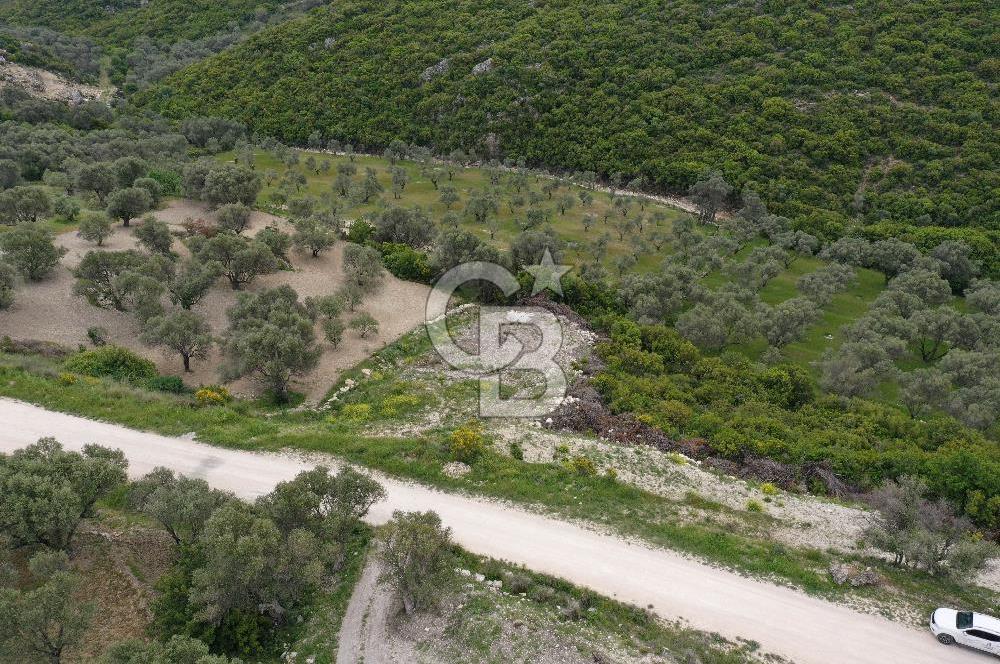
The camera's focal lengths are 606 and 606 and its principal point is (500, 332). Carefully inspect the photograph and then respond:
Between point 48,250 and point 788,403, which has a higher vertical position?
point 48,250

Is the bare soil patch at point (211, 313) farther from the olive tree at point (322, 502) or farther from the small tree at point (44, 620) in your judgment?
the small tree at point (44, 620)

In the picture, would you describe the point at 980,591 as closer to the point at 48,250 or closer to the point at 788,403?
the point at 788,403

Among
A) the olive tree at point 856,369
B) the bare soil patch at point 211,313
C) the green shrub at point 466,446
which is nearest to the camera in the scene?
the green shrub at point 466,446

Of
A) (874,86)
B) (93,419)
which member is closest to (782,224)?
(874,86)

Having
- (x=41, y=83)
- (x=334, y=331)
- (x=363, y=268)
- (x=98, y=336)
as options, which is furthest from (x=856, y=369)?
(x=41, y=83)

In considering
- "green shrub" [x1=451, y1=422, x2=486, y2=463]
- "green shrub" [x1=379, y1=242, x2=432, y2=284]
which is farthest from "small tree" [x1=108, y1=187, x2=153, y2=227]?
"green shrub" [x1=451, y1=422, x2=486, y2=463]

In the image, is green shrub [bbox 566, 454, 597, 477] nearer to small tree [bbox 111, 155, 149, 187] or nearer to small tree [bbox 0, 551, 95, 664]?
small tree [bbox 0, 551, 95, 664]

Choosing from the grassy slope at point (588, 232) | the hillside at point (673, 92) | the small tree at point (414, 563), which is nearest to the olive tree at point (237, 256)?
the grassy slope at point (588, 232)
